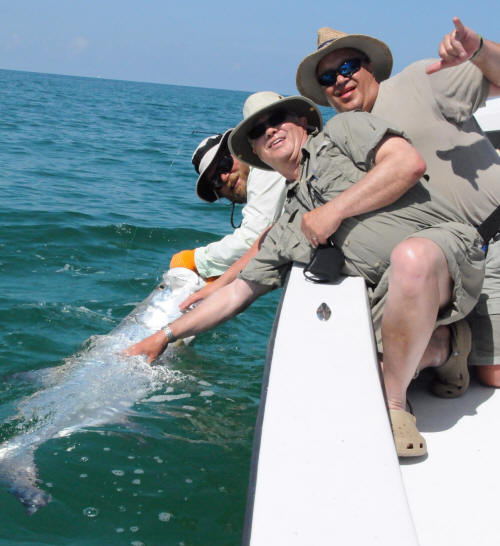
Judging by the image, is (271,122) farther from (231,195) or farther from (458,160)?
(231,195)

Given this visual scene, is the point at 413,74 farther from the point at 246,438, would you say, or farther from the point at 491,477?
the point at 246,438

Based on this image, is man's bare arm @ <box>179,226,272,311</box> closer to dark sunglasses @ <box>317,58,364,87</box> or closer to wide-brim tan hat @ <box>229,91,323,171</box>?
wide-brim tan hat @ <box>229,91,323,171</box>

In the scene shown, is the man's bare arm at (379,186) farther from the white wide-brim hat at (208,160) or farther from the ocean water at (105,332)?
the white wide-brim hat at (208,160)

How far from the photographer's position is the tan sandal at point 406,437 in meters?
2.39

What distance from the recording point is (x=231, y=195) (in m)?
4.65

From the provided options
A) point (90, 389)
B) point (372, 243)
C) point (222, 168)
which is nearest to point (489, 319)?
point (372, 243)

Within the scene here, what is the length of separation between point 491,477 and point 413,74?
180cm

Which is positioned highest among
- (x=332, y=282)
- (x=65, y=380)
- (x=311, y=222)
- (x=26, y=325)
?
(x=311, y=222)

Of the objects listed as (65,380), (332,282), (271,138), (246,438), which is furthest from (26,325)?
(332,282)

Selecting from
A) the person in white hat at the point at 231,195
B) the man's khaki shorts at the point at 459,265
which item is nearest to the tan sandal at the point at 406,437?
the man's khaki shorts at the point at 459,265

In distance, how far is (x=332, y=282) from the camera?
2.75 meters

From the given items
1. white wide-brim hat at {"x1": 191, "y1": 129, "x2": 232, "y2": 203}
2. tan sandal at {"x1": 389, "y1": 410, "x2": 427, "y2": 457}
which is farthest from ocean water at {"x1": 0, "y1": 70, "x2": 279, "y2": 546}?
white wide-brim hat at {"x1": 191, "y1": 129, "x2": 232, "y2": 203}

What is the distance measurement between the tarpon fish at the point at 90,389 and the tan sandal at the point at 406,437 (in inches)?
67.7

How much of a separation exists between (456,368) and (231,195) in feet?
7.58
